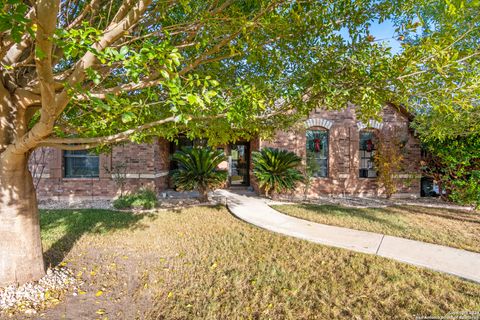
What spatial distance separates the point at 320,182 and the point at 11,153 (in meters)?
9.64

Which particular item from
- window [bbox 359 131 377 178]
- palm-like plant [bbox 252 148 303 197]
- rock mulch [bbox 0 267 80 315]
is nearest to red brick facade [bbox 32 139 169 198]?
palm-like plant [bbox 252 148 303 197]

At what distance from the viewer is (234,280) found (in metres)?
3.39

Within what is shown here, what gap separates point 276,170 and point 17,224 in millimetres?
7101

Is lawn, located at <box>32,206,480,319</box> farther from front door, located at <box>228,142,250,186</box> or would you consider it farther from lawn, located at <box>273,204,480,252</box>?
front door, located at <box>228,142,250,186</box>

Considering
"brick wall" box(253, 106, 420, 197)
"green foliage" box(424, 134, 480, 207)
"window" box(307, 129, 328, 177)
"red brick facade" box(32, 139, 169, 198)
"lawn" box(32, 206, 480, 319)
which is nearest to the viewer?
"lawn" box(32, 206, 480, 319)

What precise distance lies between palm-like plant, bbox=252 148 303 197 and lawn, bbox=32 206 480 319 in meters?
3.45

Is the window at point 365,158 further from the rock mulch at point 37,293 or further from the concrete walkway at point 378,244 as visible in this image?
the rock mulch at point 37,293

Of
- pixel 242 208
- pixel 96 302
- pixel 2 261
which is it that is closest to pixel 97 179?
pixel 242 208

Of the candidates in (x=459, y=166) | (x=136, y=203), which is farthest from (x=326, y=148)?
(x=136, y=203)

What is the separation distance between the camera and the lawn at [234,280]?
2.77 metres

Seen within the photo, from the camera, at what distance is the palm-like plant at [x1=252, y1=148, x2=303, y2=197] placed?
8.57m

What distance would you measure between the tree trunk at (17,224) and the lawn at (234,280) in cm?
69

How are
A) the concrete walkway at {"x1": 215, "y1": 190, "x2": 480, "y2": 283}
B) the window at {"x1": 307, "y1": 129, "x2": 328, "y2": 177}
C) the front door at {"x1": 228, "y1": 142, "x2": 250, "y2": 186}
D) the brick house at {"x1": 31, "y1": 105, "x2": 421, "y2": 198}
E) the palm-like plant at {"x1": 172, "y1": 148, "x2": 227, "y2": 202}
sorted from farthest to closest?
1. the front door at {"x1": 228, "y1": 142, "x2": 250, "y2": 186}
2. the window at {"x1": 307, "y1": 129, "x2": 328, "y2": 177}
3. the brick house at {"x1": 31, "y1": 105, "x2": 421, "y2": 198}
4. the palm-like plant at {"x1": 172, "y1": 148, "x2": 227, "y2": 202}
5. the concrete walkway at {"x1": 215, "y1": 190, "x2": 480, "y2": 283}

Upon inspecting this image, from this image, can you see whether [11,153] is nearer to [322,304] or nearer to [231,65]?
[231,65]
